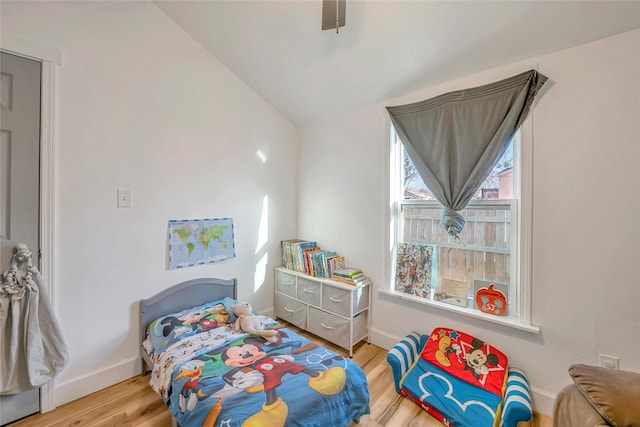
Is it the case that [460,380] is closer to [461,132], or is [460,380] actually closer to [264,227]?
[461,132]

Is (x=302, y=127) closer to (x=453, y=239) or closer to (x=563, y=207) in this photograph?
(x=453, y=239)

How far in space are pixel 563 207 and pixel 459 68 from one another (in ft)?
3.66

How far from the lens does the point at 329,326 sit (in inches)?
92.4

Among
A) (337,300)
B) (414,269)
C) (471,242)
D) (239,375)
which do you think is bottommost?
(239,375)

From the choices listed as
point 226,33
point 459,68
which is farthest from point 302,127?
point 459,68

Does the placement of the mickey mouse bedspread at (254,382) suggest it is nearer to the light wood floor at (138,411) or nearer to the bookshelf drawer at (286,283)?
the light wood floor at (138,411)

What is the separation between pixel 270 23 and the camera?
1.93 metres

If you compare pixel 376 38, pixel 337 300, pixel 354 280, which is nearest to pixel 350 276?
pixel 354 280

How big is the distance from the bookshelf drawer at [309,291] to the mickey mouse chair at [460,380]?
2.67 ft

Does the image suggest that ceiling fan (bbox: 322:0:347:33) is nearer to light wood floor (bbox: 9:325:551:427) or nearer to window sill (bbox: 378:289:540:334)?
window sill (bbox: 378:289:540:334)

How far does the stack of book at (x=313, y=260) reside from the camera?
2457mm

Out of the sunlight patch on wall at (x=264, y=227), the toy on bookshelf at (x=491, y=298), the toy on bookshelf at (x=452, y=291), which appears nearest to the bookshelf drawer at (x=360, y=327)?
the toy on bookshelf at (x=452, y=291)

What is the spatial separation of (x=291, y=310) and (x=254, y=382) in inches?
54.2

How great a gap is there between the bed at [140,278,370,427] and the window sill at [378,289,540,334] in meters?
0.82
